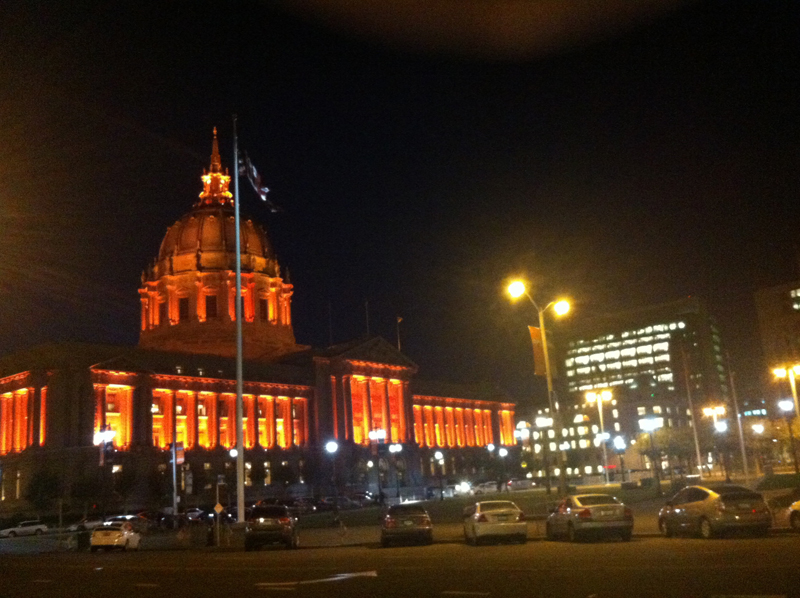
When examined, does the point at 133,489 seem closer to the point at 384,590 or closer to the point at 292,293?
the point at 292,293

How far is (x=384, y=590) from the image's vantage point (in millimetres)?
15945

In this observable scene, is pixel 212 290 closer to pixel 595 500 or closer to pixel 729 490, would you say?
pixel 595 500

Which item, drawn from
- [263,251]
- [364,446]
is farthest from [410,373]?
[263,251]

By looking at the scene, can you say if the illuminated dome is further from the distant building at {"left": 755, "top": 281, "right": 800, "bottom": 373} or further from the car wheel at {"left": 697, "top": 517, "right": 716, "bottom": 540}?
the distant building at {"left": 755, "top": 281, "right": 800, "bottom": 373}

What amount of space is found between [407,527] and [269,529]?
6.19 m

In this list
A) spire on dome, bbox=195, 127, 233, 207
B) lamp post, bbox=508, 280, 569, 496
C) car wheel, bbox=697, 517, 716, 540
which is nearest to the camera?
car wheel, bbox=697, 517, 716, 540

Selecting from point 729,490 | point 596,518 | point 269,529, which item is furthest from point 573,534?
point 269,529

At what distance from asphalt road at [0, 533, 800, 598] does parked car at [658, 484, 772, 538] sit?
1.89 feet

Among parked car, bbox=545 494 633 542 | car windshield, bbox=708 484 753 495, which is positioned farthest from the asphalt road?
car windshield, bbox=708 484 753 495

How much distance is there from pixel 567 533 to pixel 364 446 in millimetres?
83457

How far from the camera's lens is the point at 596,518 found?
26219mm

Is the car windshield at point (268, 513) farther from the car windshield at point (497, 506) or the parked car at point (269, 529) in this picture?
the car windshield at point (497, 506)

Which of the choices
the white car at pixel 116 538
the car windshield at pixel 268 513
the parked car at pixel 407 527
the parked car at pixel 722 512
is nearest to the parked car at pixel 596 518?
the parked car at pixel 722 512

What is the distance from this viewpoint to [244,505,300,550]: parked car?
33469mm
